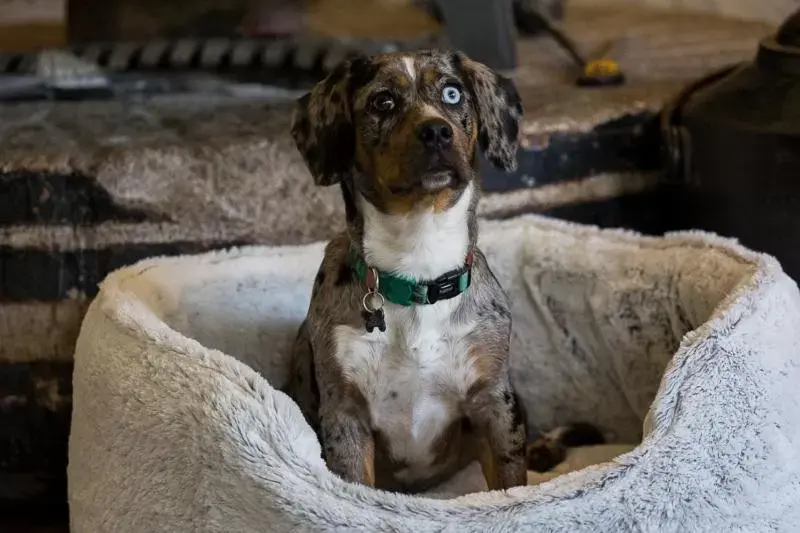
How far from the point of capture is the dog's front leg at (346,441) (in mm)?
1463

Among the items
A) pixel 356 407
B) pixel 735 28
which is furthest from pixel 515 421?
pixel 735 28

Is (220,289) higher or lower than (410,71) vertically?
lower

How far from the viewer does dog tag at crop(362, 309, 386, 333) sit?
145 cm

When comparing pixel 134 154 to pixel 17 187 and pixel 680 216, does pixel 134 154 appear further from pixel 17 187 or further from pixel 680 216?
pixel 680 216

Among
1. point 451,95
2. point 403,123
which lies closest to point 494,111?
point 451,95

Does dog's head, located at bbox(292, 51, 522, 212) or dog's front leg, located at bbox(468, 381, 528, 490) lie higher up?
dog's head, located at bbox(292, 51, 522, 212)

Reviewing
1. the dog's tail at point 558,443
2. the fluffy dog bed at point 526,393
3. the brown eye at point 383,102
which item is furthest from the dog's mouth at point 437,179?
the dog's tail at point 558,443

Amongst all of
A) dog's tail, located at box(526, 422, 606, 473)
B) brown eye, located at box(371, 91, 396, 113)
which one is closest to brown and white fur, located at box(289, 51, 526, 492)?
brown eye, located at box(371, 91, 396, 113)

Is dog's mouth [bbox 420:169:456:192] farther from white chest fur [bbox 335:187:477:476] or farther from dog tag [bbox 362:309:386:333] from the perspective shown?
dog tag [bbox 362:309:386:333]

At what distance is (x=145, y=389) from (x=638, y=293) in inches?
34.8

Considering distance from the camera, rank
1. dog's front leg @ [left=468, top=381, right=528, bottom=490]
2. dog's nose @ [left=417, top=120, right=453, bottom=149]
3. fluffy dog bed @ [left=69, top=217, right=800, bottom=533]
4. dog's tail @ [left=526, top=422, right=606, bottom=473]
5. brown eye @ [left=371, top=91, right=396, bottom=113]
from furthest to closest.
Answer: dog's tail @ [left=526, top=422, right=606, bottom=473], dog's front leg @ [left=468, top=381, right=528, bottom=490], brown eye @ [left=371, top=91, right=396, bottom=113], dog's nose @ [left=417, top=120, right=453, bottom=149], fluffy dog bed @ [left=69, top=217, right=800, bottom=533]

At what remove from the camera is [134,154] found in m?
1.81

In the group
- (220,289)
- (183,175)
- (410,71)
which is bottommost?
(220,289)

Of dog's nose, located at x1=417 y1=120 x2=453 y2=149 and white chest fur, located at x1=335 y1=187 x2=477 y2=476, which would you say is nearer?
dog's nose, located at x1=417 y1=120 x2=453 y2=149
